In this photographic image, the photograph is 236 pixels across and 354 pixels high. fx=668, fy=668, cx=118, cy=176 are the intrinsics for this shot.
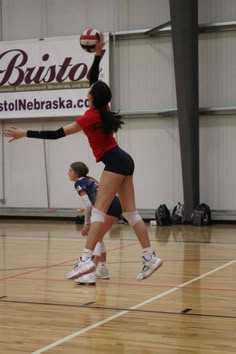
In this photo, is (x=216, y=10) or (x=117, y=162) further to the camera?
(x=216, y=10)

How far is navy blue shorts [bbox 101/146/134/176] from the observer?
21.6 ft

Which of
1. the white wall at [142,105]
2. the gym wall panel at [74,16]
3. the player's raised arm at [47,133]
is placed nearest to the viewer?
the player's raised arm at [47,133]

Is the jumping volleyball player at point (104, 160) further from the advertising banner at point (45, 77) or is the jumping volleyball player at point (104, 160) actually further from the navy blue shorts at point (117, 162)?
the advertising banner at point (45, 77)

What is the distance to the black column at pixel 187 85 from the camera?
1441 cm

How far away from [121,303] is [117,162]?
1396 mm

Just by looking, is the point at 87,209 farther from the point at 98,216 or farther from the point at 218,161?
the point at 218,161

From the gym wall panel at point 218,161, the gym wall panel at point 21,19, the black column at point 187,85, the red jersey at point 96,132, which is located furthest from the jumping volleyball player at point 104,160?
the gym wall panel at point 21,19

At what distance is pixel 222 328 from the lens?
16.4ft

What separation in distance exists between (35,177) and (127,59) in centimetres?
383

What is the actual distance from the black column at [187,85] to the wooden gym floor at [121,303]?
4.16 metres

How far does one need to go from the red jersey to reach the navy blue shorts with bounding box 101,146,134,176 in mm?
49

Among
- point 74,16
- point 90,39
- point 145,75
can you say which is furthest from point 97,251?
point 74,16

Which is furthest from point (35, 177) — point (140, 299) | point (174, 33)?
point (140, 299)

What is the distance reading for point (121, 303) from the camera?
6.04 meters
